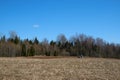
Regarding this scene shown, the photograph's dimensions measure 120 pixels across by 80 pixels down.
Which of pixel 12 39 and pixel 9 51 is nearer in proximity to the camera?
pixel 9 51

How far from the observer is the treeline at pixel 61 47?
72.4 m

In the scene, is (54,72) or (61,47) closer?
(54,72)

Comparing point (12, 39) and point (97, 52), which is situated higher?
point (12, 39)

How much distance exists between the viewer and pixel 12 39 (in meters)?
85.4

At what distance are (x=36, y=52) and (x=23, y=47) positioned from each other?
6.75m

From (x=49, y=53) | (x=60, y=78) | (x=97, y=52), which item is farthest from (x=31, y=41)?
(x=60, y=78)

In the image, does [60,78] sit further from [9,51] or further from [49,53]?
[49,53]

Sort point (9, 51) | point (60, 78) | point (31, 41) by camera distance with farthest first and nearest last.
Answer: point (31, 41) → point (9, 51) → point (60, 78)

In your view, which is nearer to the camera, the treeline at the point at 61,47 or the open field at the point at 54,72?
the open field at the point at 54,72

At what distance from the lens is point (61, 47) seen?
3625 inches

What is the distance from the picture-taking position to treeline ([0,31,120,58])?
72444mm

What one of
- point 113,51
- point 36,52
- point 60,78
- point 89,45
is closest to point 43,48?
point 36,52

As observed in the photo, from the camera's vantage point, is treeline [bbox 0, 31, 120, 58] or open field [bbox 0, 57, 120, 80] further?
treeline [bbox 0, 31, 120, 58]

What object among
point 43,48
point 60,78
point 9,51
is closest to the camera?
point 60,78
